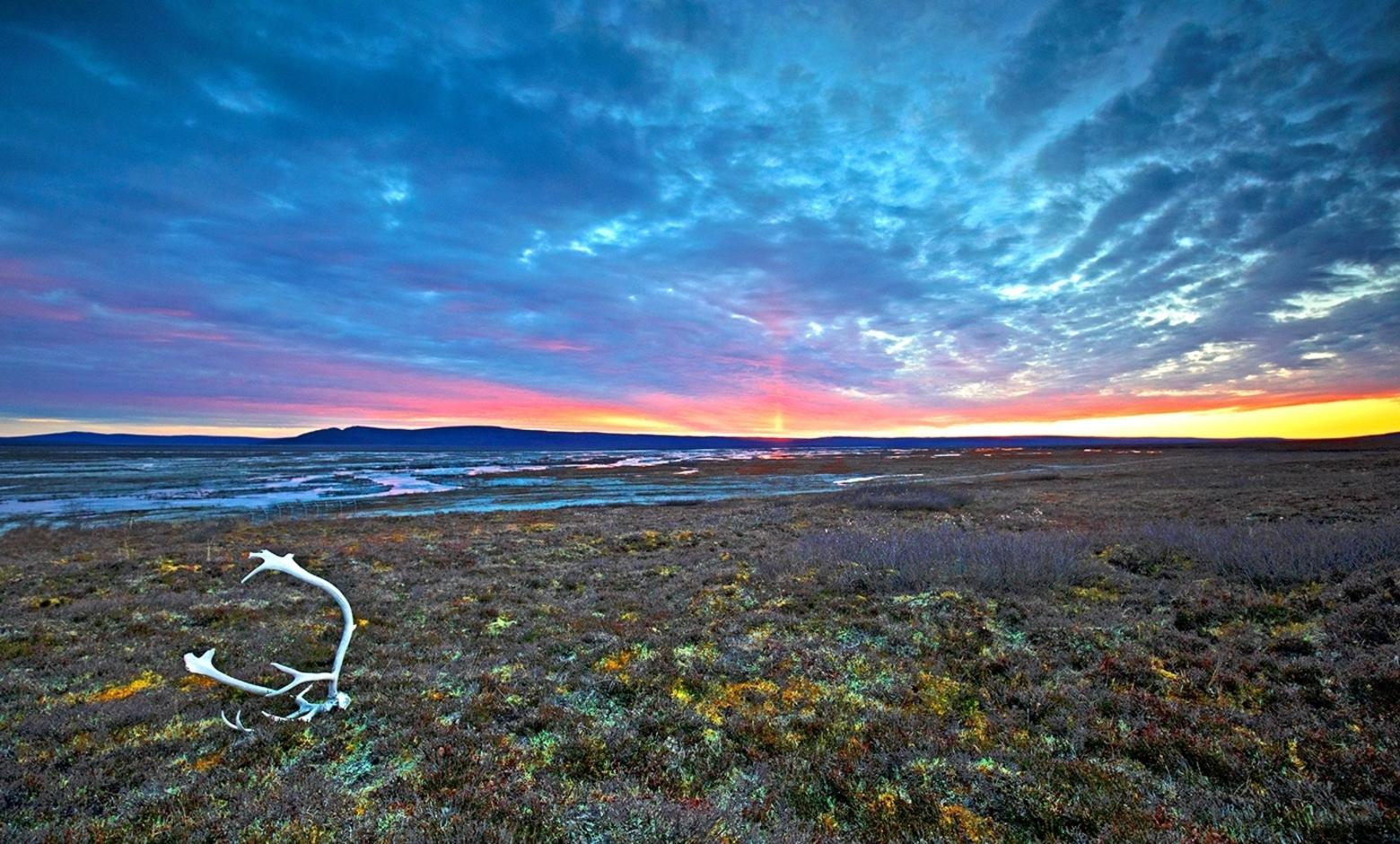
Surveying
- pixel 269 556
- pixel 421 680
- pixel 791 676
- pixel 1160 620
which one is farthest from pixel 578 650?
pixel 1160 620

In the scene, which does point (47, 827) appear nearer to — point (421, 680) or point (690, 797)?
point (421, 680)

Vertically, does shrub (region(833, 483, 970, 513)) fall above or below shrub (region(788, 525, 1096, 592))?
below

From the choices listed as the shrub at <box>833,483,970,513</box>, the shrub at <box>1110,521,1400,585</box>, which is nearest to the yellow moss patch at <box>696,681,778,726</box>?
the shrub at <box>1110,521,1400,585</box>

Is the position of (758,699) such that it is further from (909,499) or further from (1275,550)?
(909,499)

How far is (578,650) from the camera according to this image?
9.63 meters

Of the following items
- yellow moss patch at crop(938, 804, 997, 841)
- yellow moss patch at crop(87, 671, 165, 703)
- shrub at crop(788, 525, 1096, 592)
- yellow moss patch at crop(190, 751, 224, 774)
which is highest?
shrub at crop(788, 525, 1096, 592)

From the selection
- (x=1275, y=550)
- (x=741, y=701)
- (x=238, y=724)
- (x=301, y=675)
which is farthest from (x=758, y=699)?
(x=1275, y=550)

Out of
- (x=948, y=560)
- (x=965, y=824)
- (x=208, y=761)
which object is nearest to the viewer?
(x=965, y=824)

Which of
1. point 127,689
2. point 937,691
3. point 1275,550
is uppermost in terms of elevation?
point 1275,550

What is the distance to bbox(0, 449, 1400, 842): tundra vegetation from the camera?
200 inches

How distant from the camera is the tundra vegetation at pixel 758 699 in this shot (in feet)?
16.7

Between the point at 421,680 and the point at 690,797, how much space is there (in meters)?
5.04

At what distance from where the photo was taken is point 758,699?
7.66 metres

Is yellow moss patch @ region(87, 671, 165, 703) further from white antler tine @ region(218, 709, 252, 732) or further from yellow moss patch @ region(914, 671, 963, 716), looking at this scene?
yellow moss patch @ region(914, 671, 963, 716)
